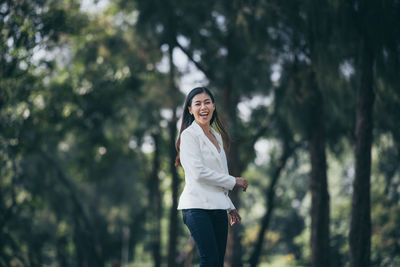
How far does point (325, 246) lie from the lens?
9109mm

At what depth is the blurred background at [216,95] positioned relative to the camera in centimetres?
687

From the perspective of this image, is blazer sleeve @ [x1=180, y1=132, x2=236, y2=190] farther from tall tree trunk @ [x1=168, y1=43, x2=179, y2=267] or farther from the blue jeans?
tall tree trunk @ [x1=168, y1=43, x2=179, y2=267]

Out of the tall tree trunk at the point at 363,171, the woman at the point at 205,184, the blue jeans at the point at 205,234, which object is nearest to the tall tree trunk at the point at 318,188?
the tall tree trunk at the point at 363,171

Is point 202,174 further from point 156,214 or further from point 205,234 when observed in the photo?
point 156,214

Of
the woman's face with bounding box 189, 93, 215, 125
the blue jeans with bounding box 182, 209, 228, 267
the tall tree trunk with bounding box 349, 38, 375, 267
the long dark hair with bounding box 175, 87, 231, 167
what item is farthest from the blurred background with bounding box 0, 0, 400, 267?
the blue jeans with bounding box 182, 209, 228, 267

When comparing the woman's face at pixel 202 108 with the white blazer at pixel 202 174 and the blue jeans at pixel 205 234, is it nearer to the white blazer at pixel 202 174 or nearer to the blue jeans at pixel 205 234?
the white blazer at pixel 202 174

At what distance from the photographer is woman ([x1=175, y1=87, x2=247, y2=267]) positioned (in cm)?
289

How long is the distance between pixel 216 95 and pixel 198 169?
8.94 meters

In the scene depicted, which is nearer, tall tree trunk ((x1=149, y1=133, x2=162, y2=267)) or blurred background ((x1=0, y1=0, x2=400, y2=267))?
blurred background ((x1=0, y1=0, x2=400, y2=267))

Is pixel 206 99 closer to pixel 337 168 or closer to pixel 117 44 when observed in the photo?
pixel 117 44

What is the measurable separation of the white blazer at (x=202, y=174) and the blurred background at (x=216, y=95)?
1201 mm

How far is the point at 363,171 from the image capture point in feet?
21.0

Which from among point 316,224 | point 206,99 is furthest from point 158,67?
point 206,99

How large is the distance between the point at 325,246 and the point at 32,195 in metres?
7.94
